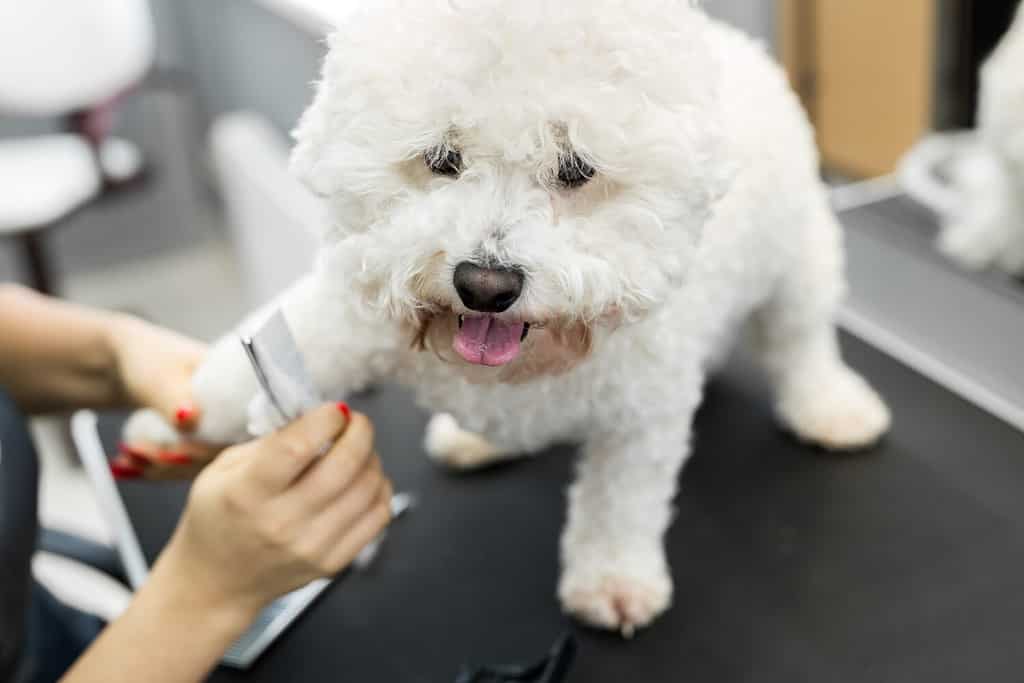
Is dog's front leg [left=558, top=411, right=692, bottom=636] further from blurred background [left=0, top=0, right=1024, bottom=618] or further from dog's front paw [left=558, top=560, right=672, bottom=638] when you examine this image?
blurred background [left=0, top=0, right=1024, bottom=618]

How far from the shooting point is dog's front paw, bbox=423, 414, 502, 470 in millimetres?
927

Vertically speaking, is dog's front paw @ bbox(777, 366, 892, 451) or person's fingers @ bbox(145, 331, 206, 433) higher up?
person's fingers @ bbox(145, 331, 206, 433)

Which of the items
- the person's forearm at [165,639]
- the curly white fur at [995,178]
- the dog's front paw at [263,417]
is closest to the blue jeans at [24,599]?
the person's forearm at [165,639]

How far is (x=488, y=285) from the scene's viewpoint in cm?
55

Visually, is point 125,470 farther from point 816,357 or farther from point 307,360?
point 816,357

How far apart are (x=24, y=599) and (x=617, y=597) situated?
1.37 ft

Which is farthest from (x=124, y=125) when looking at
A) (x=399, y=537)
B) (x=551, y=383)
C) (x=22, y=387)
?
(x=551, y=383)

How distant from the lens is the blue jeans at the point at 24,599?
0.65 metres

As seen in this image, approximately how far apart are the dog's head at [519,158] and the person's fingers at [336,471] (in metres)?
0.12

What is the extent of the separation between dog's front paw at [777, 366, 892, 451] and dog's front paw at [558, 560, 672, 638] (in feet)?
0.75

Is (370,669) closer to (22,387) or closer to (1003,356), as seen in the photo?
(22,387)

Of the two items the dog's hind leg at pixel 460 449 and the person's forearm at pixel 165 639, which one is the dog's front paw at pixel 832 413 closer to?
the dog's hind leg at pixel 460 449

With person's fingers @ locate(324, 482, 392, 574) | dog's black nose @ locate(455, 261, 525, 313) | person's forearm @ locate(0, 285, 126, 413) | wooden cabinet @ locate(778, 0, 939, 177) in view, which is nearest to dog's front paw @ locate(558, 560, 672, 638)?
person's fingers @ locate(324, 482, 392, 574)

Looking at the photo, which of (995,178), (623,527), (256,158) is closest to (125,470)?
(623,527)
